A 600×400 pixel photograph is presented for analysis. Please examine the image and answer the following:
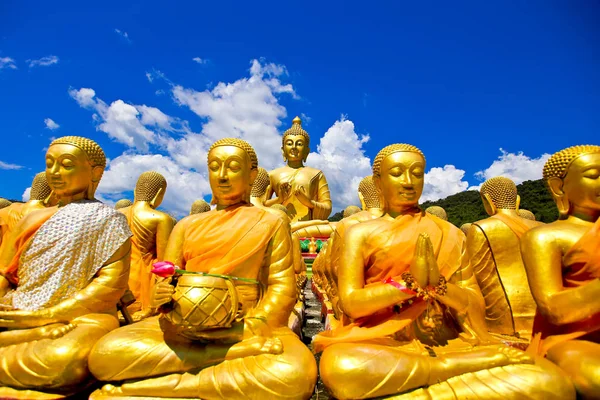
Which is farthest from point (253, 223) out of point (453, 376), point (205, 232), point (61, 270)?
point (453, 376)

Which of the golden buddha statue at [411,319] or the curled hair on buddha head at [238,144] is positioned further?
the curled hair on buddha head at [238,144]

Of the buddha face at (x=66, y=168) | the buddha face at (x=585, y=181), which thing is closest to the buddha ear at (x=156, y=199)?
the buddha face at (x=66, y=168)

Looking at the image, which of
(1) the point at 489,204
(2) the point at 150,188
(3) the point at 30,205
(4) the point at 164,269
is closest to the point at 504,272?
(1) the point at 489,204

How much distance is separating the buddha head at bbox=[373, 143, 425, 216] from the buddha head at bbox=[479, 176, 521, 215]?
2.45 metres

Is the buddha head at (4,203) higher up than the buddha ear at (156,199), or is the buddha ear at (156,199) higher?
the buddha head at (4,203)

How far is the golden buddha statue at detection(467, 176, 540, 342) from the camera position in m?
5.43

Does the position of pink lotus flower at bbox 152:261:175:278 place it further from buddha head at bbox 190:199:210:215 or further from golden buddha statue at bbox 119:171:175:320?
buddha head at bbox 190:199:210:215

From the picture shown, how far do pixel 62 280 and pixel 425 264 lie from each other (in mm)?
3080

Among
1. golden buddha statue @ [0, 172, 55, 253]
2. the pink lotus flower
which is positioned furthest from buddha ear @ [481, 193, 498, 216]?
golden buddha statue @ [0, 172, 55, 253]

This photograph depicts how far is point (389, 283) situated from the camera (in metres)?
3.38

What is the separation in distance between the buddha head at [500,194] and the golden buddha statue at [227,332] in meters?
3.22

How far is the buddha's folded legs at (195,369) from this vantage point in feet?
10.2

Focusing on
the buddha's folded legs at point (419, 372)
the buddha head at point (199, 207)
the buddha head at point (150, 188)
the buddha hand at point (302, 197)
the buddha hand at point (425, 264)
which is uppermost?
the buddha hand at point (302, 197)

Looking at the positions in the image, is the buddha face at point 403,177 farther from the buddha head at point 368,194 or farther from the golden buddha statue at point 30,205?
the golden buddha statue at point 30,205
